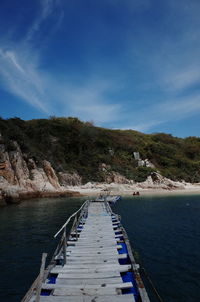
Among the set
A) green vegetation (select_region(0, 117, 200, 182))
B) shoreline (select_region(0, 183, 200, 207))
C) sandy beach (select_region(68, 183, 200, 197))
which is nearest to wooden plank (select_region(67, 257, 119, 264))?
shoreline (select_region(0, 183, 200, 207))

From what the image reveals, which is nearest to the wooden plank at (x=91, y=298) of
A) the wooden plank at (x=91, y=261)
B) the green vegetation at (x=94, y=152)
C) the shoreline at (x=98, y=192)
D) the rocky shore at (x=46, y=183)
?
the wooden plank at (x=91, y=261)

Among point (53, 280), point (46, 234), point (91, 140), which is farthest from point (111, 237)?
point (91, 140)

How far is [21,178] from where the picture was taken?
3981 cm

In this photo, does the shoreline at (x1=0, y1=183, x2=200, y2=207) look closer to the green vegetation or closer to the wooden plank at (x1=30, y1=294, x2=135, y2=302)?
the green vegetation

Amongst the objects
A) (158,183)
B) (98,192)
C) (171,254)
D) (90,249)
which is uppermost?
(158,183)

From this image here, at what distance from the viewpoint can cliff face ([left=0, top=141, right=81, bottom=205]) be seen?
3303 centimetres

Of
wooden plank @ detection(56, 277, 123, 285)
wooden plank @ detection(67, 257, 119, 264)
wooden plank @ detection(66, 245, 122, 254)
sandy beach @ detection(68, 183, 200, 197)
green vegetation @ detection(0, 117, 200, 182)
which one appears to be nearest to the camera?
wooden plank @ detection(56, 277, 123, 285)

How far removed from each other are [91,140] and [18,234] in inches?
2410

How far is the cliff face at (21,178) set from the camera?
33.0m

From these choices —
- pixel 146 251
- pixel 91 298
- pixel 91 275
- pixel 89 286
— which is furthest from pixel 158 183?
pixel 91 298

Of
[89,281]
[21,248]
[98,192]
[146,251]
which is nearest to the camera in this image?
[89,281]

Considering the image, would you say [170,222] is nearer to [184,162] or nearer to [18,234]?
[18,234]

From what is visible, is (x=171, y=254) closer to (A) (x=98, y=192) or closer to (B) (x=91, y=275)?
(B) (x=91, y=275)

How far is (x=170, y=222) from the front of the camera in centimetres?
1905
